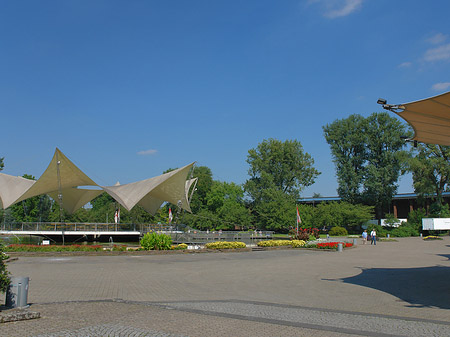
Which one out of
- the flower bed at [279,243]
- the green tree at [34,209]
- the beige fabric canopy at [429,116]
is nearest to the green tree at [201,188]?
the green tree at [34,209]

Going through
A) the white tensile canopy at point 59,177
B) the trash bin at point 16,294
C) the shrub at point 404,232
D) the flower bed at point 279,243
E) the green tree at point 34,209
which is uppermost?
the white tensile canopy at point 59,177

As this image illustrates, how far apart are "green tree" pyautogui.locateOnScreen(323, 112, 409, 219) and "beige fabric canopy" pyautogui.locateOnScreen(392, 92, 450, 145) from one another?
48.8 metres

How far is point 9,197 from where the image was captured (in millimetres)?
39375

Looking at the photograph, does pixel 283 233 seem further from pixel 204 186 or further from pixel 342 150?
pixel 204 186

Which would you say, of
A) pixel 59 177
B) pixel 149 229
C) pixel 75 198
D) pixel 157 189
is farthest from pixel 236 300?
pixel 75 198

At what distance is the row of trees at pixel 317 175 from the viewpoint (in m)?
51.9

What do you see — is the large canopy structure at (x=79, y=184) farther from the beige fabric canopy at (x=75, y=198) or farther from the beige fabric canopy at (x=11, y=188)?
the beige fabric canopy at (x=75, y=198)

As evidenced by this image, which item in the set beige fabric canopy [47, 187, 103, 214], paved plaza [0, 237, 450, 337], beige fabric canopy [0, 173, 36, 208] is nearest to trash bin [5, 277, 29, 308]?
paved plaza [0, 237, 450, 337]

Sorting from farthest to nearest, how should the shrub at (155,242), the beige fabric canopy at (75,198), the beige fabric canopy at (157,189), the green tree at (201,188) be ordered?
the green tree at (201,188)
the beige fabric canopy at (75,198)
the beige fabric canopy at (157,189)
the shrub at (155,242)

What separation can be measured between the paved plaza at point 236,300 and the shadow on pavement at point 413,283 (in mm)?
28

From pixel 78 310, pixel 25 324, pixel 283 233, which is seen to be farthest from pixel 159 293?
pixel 283 233

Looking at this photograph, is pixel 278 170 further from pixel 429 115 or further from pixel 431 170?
pixel 429 115

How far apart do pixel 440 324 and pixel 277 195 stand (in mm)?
50803

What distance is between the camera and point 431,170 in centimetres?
5375
